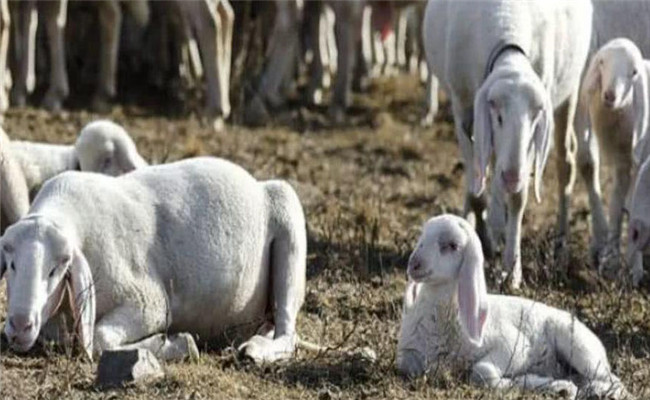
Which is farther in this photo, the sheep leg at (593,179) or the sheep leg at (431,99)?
the sheep leg at (431,99)

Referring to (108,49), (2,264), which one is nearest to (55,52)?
(108,49)

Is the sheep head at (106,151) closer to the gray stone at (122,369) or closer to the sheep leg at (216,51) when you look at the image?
the gray stone at (122,369)

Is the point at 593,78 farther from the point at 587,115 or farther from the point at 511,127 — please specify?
the point at 511,127

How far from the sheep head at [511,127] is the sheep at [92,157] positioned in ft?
6.15

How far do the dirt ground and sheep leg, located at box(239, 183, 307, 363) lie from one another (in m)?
0.15

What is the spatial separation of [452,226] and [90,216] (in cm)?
147

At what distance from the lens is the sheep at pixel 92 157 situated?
470 inches

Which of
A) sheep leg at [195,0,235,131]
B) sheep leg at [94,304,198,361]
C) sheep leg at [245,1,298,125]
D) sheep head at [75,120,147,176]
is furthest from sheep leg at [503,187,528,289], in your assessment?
sheep leg at [245,1,298,125]

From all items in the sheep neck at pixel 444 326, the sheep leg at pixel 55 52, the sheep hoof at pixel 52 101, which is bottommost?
the sheep hoof at pixel 52 101

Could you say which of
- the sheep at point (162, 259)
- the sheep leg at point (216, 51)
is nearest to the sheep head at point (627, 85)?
the sheep at point (162, 259)

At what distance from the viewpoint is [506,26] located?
12.2 m

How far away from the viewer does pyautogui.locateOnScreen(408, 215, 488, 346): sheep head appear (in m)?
9.16

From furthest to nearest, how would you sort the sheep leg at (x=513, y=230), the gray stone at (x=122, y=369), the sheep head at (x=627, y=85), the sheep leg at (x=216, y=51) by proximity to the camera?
1. the sheep leg at (x=216, y=51)
2. the sheep head at (x=627, y=85)
3. the sheep leg at (x=513, y=230)
4. the gray stone at (x=122, y=369)

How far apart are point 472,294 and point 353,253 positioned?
3041 millimetres
